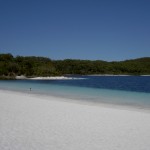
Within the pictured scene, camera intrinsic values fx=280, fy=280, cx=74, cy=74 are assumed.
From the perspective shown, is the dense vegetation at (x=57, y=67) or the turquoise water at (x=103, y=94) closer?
the turquoise water at (x=103, y=94)

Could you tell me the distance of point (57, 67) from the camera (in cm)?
14812

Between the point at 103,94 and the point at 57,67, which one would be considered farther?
the point at 57,67

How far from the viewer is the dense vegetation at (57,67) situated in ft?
309

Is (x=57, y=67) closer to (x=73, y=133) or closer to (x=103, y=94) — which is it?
(x=103, y=94)

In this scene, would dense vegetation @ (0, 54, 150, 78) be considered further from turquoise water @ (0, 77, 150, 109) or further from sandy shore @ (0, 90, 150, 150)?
sandy shore @ (0, 90, 150, 150)

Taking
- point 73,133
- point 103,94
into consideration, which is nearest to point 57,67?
point 103,94

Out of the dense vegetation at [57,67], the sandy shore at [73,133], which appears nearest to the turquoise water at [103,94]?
the sandy shore at [73,133]

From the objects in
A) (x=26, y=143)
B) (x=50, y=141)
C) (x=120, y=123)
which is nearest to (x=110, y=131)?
(x=120, y=123)

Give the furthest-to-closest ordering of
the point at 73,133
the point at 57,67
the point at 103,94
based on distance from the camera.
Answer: the point at 57,67
the point at 103,94
the point at 73,133

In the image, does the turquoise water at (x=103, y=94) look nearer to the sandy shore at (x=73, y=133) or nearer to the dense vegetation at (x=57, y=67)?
the sandy shore at (x=73, y=133)

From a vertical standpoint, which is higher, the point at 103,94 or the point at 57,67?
the point at 57,67

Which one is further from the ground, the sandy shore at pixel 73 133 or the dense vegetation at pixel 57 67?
Answer: the dense vegetation at pixel 57 67

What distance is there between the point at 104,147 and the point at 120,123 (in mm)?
3564

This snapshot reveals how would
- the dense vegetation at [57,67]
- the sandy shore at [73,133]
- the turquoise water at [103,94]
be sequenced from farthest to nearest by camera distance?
the dense vegetation at [57,67]
the turquoise water at [103,94]
the sandy shore at [73,133]
